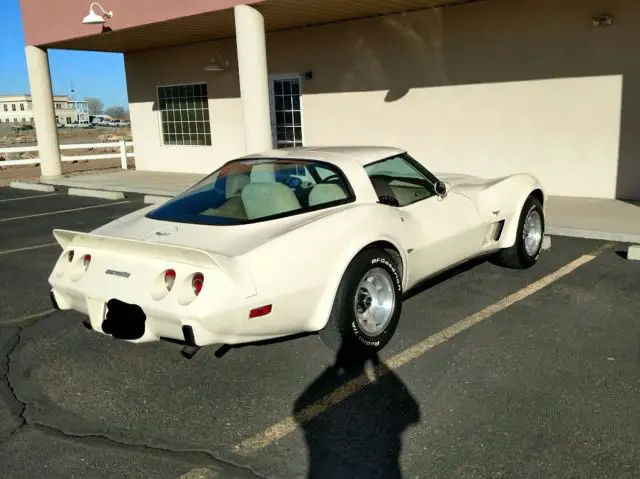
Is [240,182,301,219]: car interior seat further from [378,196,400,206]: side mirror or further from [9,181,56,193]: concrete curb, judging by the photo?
[9,181,56,193]: concrete curb

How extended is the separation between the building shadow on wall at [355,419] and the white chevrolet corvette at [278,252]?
247 mm

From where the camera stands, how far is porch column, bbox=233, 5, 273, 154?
10375 millimetres

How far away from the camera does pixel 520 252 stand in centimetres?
604

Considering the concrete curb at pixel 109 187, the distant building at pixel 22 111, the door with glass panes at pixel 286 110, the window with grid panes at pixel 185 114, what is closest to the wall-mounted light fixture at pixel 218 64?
the window with grid panes at pixel 185 114

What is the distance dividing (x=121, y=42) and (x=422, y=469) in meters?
14.6

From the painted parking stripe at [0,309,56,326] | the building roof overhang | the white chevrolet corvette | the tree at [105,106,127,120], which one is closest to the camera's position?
the white chevrolet corvette

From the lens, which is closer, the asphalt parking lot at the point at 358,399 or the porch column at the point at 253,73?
the asphalt parking lot at the point at 358,399

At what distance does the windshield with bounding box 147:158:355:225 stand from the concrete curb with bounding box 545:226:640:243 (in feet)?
14.2

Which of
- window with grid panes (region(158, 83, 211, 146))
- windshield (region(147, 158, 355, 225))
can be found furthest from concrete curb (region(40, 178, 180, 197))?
windshield (region(147, 158, 355, 225))

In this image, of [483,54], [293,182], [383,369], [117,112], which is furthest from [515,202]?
[117,112]

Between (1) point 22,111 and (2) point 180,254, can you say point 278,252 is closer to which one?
(2) point 180,254

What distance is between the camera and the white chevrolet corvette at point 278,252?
357 centimetres

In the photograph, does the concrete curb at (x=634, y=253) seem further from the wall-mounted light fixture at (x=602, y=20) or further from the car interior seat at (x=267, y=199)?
the wall-mounted light fixture at (x=602, y=20)

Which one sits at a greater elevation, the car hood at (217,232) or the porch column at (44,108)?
the porch column at (44,108)
